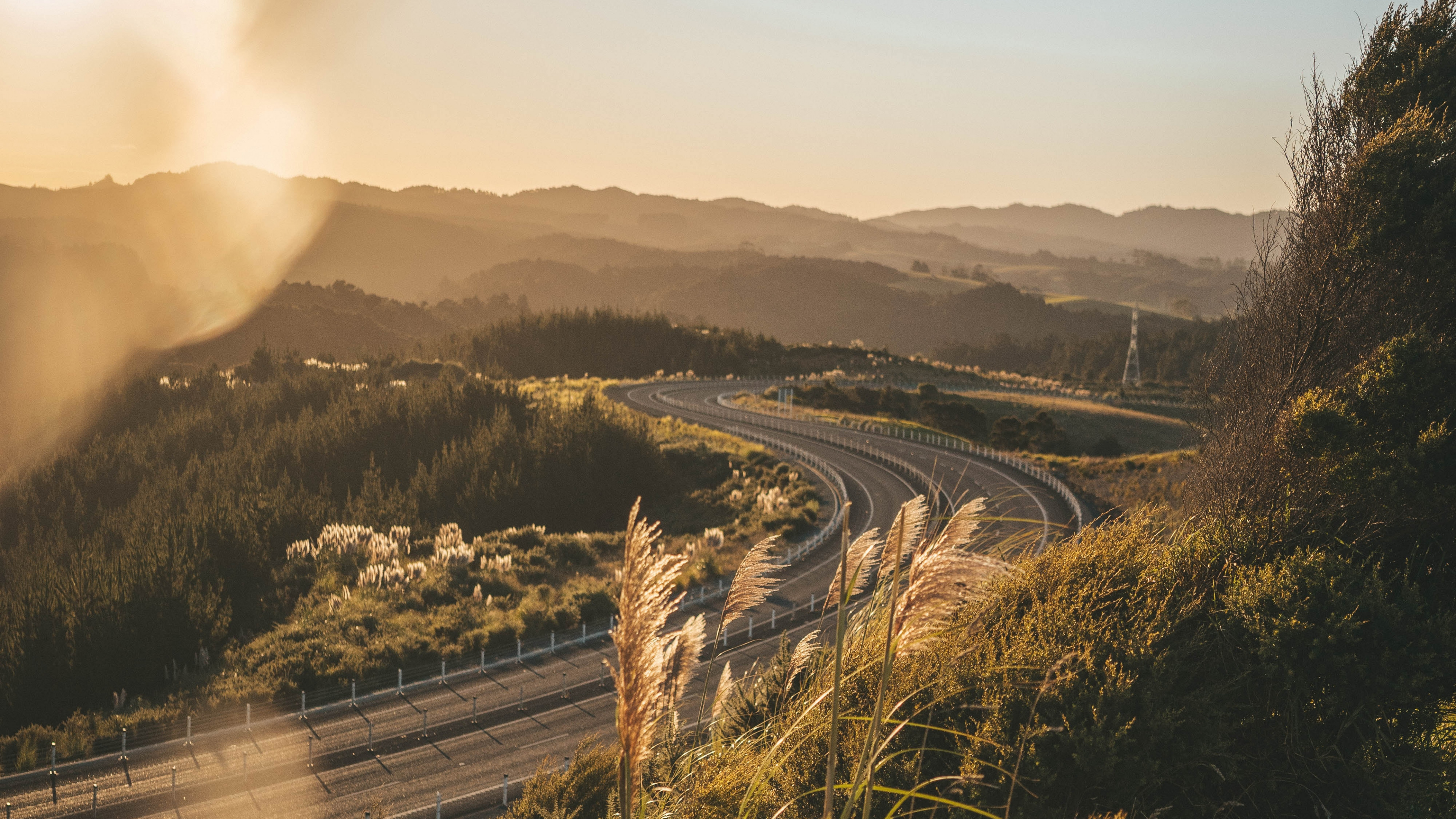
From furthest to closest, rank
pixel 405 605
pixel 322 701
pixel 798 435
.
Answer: pixel 798 435, pixel 405 605, pixel 322 701

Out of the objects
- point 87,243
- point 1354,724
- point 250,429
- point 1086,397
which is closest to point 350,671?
point 1354,724

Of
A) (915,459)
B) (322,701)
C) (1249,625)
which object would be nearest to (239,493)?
(322,701)

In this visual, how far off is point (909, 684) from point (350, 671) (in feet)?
71.9

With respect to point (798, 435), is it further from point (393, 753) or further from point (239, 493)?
point (393, 753)

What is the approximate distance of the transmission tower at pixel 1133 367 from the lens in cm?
12476

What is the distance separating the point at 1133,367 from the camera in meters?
151

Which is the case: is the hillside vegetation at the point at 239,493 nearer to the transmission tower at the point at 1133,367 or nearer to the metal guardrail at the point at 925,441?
the metal guardrail at the point at 925,441

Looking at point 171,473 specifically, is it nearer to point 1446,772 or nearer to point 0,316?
point 1446,772

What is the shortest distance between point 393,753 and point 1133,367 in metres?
155

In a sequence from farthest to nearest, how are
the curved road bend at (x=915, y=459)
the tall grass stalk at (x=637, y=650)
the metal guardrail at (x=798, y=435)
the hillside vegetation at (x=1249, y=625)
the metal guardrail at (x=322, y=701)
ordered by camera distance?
the metal guardrail at (x=798, y=435) < the curved road bend at (x=915, y=459) < the metal guardrail at (x=322, y=701) < the hillside vegetation at (x=1249, y=625) < the tall grass stalk at (x=637, y=650)

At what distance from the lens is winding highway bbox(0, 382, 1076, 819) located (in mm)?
17641

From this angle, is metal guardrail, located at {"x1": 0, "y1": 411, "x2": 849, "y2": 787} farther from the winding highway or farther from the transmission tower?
the transmission tower

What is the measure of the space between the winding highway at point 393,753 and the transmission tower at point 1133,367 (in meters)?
108

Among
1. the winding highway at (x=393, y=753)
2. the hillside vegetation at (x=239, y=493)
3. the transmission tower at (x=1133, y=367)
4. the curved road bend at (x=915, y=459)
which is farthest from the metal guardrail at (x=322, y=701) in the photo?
the transmission tower at (x=1133, y=367)
